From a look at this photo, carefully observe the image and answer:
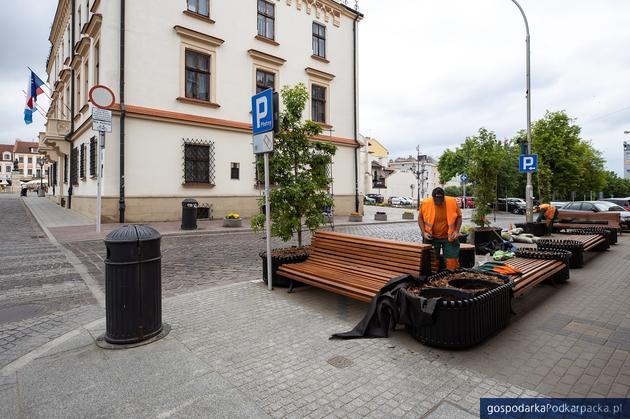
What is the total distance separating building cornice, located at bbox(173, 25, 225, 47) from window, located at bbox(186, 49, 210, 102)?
640 millimetres

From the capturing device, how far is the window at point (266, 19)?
21.3 meters

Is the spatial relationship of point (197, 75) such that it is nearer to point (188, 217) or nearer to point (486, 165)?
point (188, 217)

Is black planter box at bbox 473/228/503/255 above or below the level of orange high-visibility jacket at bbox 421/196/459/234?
below

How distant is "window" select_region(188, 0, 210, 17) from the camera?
18559 mm

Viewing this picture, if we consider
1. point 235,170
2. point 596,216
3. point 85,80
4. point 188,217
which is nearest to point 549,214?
point 596,216

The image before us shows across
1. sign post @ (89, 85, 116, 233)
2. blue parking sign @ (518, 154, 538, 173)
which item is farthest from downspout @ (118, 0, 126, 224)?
blue parking sign @ (518, 154, 538, 173)

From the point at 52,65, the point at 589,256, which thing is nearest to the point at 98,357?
the point at 589,256

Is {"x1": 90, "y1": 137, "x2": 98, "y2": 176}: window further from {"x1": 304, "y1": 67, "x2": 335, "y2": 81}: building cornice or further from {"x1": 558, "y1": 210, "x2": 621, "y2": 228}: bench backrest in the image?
{"x1": 558, "y1": 210, "x2": 621, "y2": 228}: bench backrest

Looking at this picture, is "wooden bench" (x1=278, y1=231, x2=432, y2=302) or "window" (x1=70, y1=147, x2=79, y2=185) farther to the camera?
"window" (x1=70, y1=147, x2=79, y2=185)

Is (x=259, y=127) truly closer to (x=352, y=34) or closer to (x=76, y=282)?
(x=76, y=282)

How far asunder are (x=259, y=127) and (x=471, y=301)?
3954mm

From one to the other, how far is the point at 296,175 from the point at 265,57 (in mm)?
16259

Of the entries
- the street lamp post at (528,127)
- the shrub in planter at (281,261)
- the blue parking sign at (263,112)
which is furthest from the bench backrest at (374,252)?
the street lamp post at (528,127)

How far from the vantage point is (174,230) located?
560 inches
